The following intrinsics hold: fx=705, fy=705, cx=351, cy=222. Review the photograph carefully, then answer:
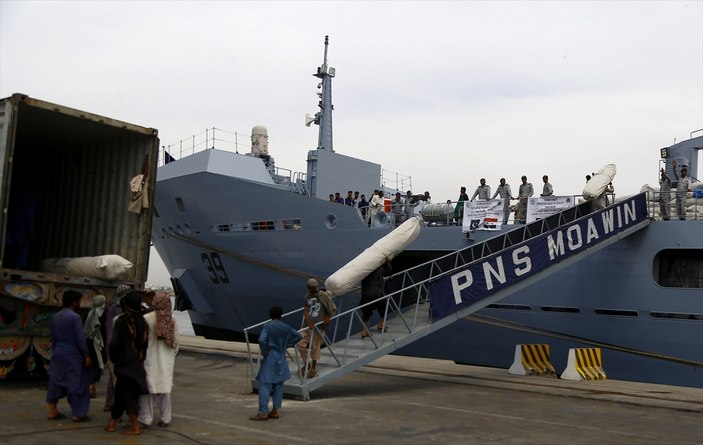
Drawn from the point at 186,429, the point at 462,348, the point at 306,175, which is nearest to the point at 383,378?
the point at 462,348

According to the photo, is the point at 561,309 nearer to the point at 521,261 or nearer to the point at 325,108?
the point at 521,261

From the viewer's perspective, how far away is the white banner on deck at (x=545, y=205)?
1648cm

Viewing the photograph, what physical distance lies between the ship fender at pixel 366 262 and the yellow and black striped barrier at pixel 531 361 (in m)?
3.87

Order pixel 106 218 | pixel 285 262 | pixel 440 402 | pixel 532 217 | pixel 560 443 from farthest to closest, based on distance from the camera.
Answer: pixel 285 262 → pixel 532 217 → pixel 106 218 → pixel 440 402 → pixel 560 443

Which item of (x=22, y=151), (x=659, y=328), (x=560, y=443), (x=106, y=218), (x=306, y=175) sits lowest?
(x=560, y=443)

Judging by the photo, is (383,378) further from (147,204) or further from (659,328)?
(659,328)

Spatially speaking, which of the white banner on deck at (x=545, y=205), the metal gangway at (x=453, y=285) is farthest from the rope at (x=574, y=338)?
the white banner on deck at (x=545, y=205)

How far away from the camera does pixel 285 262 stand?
63.5 feet

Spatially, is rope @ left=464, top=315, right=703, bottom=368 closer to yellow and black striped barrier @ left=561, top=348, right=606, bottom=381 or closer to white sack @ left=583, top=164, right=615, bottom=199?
yellow and black striped barrier @ left=561, top=348, right=606, bottom=381

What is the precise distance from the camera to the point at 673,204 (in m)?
15.9

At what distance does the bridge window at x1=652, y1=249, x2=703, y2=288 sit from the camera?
50.6ft

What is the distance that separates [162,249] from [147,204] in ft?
41.7

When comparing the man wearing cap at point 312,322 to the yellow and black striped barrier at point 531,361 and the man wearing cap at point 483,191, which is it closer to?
the yellow and black striped barrier at point 531,361

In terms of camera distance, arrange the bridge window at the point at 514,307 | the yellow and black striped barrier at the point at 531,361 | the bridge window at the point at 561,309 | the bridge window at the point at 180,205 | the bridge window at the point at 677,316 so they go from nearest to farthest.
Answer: the yellow and black striped barrier at the point at 531,361 → the bridge window at the point at 677,316 → the bridge window at the point at 561,309 → the bridge window at the point at 514,307 → the bridge window at the point at 180,205
